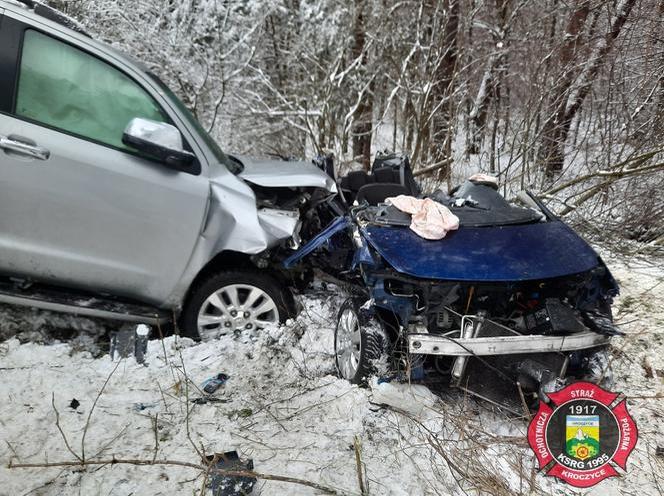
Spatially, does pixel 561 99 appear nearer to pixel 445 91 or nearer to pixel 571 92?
pixel 571 92

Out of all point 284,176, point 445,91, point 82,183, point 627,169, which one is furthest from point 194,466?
point 445,91

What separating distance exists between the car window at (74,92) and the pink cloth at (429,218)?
189 centimetres

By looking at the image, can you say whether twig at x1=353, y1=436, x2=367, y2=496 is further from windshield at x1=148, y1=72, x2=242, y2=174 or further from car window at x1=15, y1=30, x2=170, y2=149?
car window at x1=15, y1=30, x2=170, y2=149

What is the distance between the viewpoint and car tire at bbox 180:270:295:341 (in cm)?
331

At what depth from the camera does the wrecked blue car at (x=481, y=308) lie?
2568mm

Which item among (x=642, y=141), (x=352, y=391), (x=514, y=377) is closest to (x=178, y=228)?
(x=352, y=391)

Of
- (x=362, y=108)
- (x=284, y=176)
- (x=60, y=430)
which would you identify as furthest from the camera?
(x=362, y=108)

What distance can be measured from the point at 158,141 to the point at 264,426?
1.83 metres

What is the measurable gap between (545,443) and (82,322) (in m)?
3.01

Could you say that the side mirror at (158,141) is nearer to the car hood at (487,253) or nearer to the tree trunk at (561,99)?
the car hood at (487,253)

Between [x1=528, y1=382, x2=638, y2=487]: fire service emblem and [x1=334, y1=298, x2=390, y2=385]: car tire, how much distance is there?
91cm

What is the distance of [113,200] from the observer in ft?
9.57

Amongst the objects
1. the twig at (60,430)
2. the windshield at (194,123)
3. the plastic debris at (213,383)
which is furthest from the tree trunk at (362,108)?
the twig at (60,430)

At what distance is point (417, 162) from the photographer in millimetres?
8109
